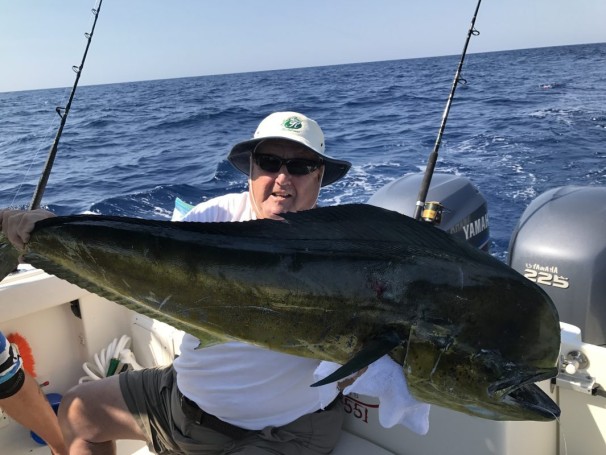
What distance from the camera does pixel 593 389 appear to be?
2.36 m

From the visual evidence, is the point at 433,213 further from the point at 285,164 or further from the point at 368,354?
the point at 368,354

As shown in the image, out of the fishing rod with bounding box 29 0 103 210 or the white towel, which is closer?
the white towel

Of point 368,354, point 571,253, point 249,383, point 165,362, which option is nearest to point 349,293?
point 368,354

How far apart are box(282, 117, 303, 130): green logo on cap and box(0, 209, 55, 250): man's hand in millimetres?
1102

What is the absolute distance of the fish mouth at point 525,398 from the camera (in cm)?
121

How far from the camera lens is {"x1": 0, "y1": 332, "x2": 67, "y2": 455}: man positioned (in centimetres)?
274

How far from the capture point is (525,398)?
4.07 feet

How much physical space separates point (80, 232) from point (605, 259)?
308cm

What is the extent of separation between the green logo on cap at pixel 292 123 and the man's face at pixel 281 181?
0.07m

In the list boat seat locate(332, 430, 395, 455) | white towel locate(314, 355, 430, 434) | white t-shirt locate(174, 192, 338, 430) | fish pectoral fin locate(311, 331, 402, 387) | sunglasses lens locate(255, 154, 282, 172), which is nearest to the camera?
fish pectoral fin locate(311, 331, 402, 387)

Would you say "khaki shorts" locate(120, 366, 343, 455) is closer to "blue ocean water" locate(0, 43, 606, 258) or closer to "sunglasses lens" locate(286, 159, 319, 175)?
"sunglasses lens" locate(286, 159, 319, 175)

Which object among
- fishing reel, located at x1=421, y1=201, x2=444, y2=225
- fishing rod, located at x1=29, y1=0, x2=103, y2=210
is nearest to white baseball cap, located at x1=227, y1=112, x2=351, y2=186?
fishing reel, located at x1=421, y1=201, x2=444, y2=225

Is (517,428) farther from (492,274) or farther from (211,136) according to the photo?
(211,136)

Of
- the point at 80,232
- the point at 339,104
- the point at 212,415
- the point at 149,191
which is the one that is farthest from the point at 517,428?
the point at 339,104
